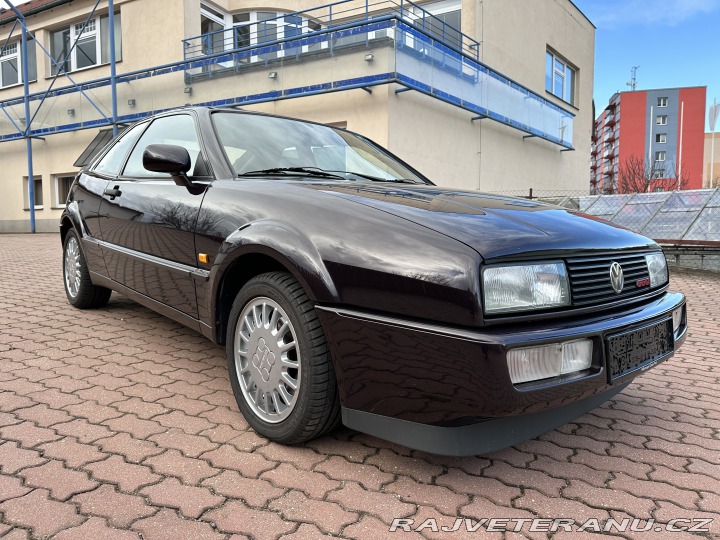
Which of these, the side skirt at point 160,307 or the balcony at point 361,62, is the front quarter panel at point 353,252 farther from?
the balcony at point 361,62

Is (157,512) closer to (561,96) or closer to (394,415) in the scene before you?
(394,415)

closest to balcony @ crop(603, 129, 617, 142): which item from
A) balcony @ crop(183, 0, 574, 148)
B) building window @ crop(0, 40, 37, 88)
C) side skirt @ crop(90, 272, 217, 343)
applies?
balcony @ crop(183, 0, 574, 148)

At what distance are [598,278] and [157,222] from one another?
230cm

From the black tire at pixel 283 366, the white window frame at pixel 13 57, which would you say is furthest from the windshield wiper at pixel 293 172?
the white window frame at pixel 13 57

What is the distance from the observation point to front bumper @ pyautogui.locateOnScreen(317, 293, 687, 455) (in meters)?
1.70

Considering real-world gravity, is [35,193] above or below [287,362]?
above

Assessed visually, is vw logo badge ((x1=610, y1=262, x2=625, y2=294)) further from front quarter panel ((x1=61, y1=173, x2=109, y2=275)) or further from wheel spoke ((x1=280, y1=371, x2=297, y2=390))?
front quarter panel ((x1=61, y1=173, x2=109, y2=275))

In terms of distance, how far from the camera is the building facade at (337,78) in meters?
11.7

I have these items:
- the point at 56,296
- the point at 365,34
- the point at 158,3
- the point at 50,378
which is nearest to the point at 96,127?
the point at 158,3

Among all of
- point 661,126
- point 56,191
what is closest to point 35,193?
point 56,191

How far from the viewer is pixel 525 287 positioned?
181 cm

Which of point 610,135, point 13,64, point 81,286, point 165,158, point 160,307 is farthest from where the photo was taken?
point 610,135

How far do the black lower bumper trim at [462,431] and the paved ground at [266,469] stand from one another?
22 centimetres

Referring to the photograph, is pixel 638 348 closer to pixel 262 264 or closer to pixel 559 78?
pixel 262 264
